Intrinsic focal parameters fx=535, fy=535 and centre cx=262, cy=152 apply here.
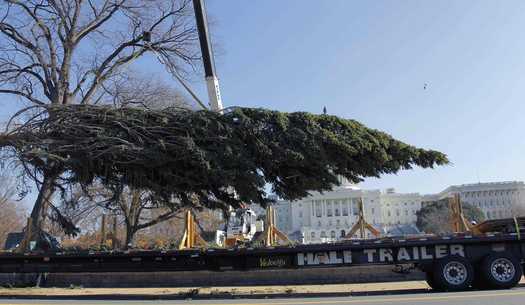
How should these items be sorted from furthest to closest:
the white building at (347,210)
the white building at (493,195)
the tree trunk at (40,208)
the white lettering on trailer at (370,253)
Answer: the white building at (347,210) < the white building at (493,195) < the tree trunk at (40,208) < the white lettering on trailer at (370,253)

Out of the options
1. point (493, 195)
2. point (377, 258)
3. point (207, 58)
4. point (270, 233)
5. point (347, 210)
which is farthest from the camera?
point (493, 195)

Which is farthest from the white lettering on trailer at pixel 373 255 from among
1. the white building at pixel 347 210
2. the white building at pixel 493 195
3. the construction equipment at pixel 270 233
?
the white building at pixel 493 195

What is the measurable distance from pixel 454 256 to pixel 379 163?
3016 mm

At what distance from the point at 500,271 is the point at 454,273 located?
1.07 metres

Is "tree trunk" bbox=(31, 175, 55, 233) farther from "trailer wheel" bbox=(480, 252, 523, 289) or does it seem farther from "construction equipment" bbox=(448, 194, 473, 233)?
"construction equipment" bbox=(448, 194, 473, 233)

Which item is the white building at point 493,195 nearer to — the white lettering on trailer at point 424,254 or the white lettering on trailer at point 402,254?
the white lettering on trailer at point 424,254

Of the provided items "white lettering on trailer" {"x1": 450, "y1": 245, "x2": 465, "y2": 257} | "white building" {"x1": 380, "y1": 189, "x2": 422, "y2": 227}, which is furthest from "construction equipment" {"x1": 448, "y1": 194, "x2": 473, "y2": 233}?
"white building" {"x1": 380, "y1": 189, "x2": 422, "y2": 227}

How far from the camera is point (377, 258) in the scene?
44.2 ft

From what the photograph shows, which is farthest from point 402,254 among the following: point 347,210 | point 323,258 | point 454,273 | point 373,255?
point 347,210

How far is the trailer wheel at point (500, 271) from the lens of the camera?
41.3 ft

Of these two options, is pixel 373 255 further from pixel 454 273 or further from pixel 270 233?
pixel 270 233

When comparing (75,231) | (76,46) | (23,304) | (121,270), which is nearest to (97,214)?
(76,46)

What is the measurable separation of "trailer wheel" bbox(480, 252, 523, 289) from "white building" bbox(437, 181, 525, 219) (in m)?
111

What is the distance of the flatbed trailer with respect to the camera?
12.8 m
